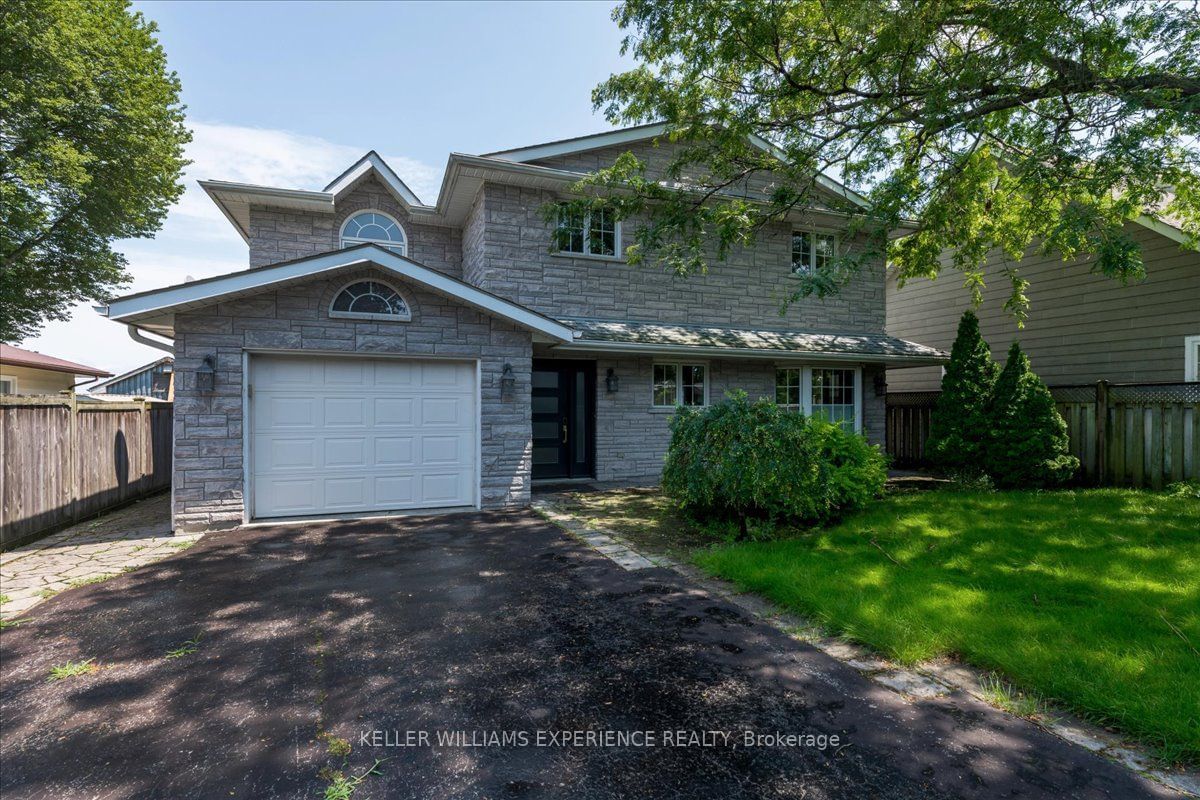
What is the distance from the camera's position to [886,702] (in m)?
2.90

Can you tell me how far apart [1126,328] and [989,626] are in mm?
10859

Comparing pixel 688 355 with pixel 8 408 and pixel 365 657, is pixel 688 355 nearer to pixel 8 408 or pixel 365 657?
pixel 365 657

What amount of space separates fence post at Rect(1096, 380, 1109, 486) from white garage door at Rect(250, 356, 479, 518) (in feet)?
34.6

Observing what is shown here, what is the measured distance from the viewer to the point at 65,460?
665 centimetres

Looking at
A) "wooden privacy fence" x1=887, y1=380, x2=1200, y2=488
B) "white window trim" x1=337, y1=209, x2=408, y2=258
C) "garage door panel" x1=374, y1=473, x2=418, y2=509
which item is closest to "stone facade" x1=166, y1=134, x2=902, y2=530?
"white window trim" x1=337, y1=209, x2=408, y2=258

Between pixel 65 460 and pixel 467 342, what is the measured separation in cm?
513

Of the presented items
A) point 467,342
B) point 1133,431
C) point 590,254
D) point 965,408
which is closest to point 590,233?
point 590,254

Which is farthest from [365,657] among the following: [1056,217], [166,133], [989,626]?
[166,133]

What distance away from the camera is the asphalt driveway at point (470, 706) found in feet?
7.55

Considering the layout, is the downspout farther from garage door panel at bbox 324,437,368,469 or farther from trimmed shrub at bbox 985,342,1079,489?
trimmed shrub at bbox 985,342,1079,489

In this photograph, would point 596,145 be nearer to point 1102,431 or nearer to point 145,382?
point 1102,431

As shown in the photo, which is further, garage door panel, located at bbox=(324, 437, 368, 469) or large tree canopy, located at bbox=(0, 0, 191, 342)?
large tree canopy, located at bbox=(0, 0, 191, 342)

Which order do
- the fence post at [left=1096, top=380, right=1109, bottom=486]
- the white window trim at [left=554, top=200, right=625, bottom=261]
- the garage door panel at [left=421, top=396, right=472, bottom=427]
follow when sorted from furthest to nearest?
the white window trim at [left=554, top=200, right=625, bottom=261], the fence post at [left=1096, top=380, right=1109, bottom=486], the garage door panel at [left=421, top=396, right=472, bottom=427]

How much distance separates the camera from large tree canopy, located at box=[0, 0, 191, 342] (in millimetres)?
14578
